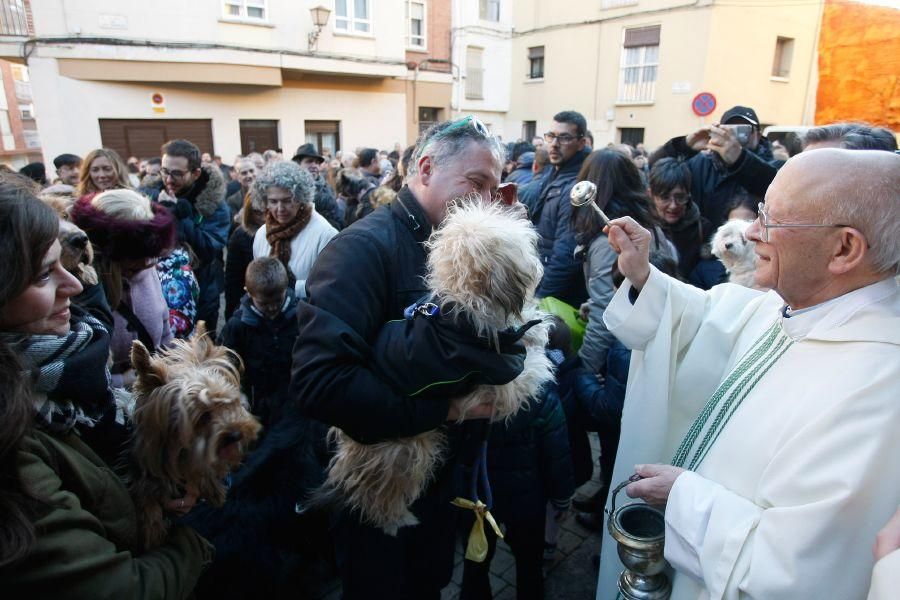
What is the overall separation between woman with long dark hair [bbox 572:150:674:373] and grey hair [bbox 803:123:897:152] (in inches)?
40.9

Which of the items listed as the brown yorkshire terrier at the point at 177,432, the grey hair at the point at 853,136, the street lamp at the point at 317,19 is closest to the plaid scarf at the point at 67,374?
the brown yorkshire terrier at the point at 177,432

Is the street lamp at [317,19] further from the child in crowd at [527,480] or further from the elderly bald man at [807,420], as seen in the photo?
the elderly bald man at [807,420]

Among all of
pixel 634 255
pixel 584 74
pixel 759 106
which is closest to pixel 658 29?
pixel 584 74

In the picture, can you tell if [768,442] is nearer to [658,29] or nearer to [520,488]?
[520,488]

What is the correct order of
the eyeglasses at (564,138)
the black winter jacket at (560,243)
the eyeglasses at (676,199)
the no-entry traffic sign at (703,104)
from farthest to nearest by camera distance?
the no-entry traffic sign at (703,104) < the eyeglasses at (564,138) < the eyeglasses at (676,199) < the black winter jacket at (560,243)

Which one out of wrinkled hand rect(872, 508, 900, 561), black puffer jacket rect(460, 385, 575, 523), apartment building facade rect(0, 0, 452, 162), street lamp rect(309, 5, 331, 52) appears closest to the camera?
wrinkled hand rect(872, 508, 900, 561)

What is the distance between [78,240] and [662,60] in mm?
20631

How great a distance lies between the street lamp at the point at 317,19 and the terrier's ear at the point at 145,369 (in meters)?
16.5

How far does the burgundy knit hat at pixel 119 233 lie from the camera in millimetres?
2438

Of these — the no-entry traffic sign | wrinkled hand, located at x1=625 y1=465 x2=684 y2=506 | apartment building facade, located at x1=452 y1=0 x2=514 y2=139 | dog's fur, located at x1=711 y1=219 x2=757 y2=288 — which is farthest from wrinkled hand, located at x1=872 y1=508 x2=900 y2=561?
apartment building facade, located at x1=452 y1=0 x2=514 y2=139

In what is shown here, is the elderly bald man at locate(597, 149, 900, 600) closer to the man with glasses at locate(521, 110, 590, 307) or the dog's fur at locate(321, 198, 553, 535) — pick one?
the dog's fur at locate(321, 198, 553, 535)

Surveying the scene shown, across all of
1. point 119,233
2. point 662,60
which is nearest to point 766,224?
point 119,233

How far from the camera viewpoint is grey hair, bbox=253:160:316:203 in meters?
3.62

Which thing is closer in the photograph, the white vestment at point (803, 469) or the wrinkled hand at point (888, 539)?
the wrinkled hand at point (888, 539)
